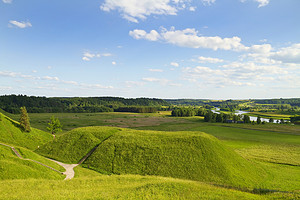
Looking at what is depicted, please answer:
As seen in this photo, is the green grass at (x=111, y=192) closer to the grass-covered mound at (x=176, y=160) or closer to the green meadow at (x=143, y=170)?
the green meadow at (x=143, y=170)

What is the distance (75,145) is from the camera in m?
44.6

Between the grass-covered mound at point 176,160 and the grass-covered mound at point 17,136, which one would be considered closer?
the grass-covered mound at point 176,160

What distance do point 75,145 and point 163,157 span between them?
80.6ft

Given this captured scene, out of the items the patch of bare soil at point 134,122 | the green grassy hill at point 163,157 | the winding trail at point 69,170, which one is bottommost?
the patch of bare soil at point 134,122

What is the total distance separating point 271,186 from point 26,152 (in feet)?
158

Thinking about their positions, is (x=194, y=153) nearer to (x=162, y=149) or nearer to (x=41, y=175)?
(x=162, y=149)

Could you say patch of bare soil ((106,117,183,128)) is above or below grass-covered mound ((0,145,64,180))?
below

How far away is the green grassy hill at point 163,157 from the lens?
32781 mm

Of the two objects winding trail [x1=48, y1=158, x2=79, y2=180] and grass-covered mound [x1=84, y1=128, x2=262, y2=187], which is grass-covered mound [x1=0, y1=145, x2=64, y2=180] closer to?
winding trail [x1=48, y1=158, x2=79, y2=180]

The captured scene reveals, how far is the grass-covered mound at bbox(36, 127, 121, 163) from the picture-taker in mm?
41188

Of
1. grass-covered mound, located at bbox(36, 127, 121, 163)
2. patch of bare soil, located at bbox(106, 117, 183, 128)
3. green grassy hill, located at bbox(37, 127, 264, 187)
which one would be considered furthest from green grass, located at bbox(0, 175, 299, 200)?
patch of bare soil, located at bbox(106, 117, 183, 128)

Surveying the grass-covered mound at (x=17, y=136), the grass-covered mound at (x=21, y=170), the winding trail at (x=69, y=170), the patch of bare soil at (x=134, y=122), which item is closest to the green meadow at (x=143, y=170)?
the grass-covered mound at (x=21, y=170)

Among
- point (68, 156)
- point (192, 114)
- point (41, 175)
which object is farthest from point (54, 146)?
point (192, 114)

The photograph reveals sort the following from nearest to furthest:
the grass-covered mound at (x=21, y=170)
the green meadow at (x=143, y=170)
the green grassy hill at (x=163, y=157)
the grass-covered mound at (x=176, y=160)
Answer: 1. the green meadow at (x=143, y=170)
2. the grass-covered mound at (x=21, y=170)
3. the grass-covered mound at (x=176, y=160)
4. the green grassy hill at (x=163, y=157)
